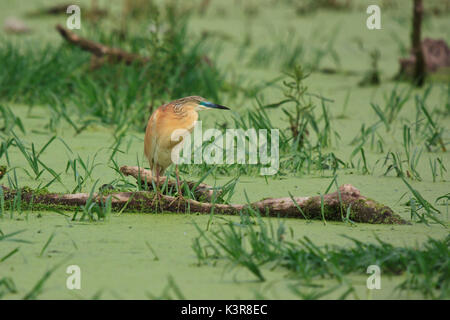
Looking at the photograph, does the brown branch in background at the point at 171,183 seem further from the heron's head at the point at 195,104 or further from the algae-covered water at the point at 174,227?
the heron's head at the point at 195,104

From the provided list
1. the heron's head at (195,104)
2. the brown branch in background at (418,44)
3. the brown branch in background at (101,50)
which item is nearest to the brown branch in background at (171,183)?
the heron's head at (195,104)

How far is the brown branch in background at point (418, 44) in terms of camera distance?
737 centimetres

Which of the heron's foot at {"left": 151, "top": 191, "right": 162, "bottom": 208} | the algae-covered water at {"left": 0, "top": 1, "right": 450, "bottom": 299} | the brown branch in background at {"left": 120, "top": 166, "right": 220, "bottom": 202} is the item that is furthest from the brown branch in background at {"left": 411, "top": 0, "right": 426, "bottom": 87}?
the heron's foot at {"left": 151, "top": 191, "right": 162, "bottom": 208}

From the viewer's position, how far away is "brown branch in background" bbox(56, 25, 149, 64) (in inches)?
273

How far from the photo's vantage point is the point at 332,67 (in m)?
8.67

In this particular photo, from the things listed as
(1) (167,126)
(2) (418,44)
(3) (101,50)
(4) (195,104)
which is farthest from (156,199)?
(2) (418,44)

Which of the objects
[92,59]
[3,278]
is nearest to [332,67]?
[92,59]

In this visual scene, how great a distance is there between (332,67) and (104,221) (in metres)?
5.52

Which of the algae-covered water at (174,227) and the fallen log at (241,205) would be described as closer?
the algae-covered water at (174,227)

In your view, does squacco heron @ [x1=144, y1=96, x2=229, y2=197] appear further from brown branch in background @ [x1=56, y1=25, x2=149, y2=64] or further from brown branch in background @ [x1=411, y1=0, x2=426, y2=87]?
brown branch in background @ [x1=411, y1=0, x2=426, y2=87]

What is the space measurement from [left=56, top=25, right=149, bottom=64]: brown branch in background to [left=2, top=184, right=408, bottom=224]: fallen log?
3200 millimetres

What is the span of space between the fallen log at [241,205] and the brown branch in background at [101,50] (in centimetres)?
320

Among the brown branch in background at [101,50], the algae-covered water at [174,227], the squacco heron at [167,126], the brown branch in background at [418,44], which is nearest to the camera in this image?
the algae-covered water at [174,227]
